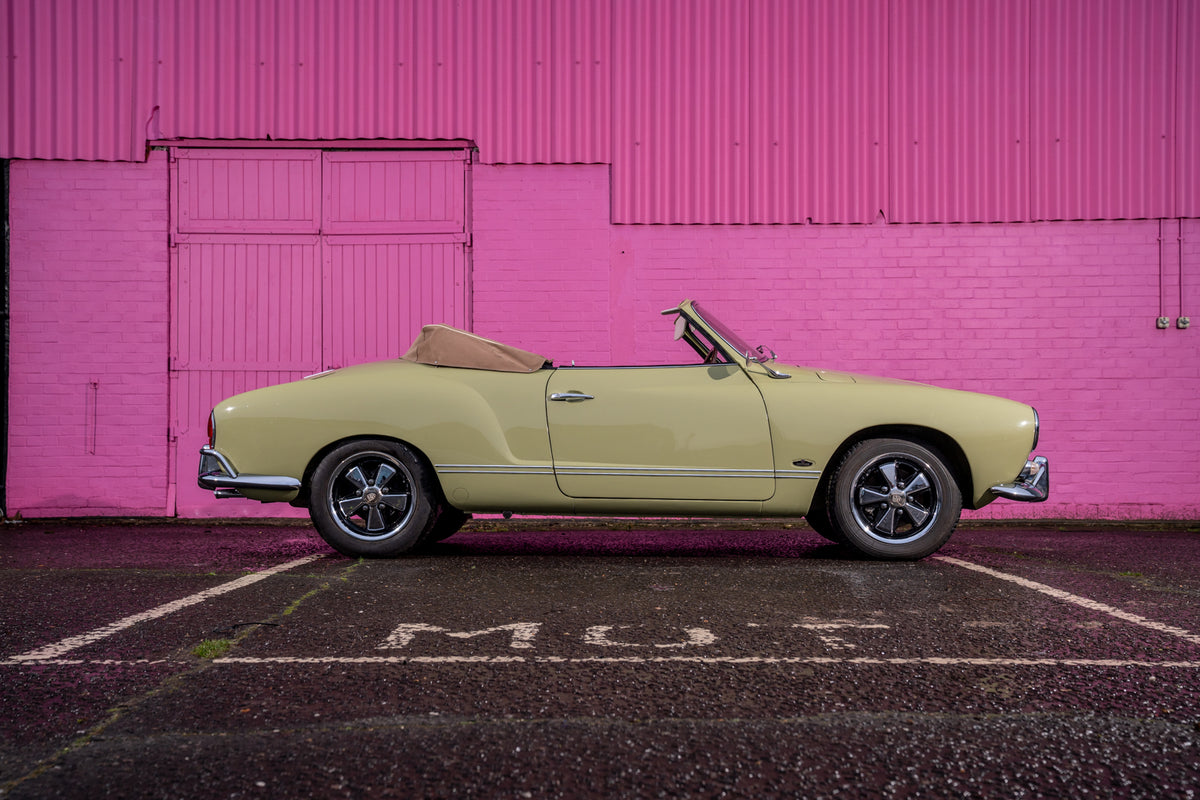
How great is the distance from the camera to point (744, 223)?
858 centimetres

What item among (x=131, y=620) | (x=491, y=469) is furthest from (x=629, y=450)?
(x=131, y=620)

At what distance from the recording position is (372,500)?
511cm

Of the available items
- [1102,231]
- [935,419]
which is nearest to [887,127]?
[1102,231]

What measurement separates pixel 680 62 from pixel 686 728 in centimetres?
773

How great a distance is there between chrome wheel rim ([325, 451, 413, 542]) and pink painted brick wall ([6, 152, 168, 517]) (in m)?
4.15

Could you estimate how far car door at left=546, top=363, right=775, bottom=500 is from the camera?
5020 millimetres

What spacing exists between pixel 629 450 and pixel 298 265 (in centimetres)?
491

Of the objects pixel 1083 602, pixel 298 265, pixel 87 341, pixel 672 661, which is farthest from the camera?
pixel 298 265

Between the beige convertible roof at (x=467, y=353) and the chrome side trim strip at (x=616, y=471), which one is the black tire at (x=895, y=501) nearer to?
the chrome side trim strip at (x=616, y=471)

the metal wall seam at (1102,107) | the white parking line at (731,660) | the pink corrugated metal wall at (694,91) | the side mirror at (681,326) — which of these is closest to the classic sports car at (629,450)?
the side mirror at (681,326)

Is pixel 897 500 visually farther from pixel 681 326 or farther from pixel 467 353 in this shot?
pixel 467 353

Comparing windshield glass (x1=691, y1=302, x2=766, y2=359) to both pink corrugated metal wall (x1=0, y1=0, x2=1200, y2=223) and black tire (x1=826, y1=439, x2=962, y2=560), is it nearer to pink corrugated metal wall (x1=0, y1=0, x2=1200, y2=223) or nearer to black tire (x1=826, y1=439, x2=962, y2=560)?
black tire (x1=826, y1=439, x2=962, y2=560)

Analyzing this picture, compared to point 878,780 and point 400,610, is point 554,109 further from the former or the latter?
point 878,780

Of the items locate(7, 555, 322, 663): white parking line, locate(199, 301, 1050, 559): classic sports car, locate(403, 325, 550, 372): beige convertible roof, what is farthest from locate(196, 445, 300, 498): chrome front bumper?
locate(403, 325, 550, 372): beige convertible roof
